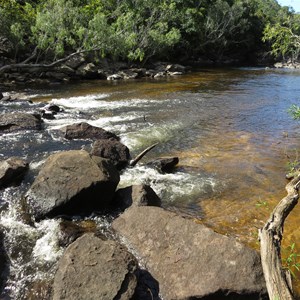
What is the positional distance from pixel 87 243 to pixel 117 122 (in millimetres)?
10442

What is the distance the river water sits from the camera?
21.3ft

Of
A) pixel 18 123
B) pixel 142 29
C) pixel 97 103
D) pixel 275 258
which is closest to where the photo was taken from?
pixel 275 258

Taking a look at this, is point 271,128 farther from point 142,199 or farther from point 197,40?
point 197,40

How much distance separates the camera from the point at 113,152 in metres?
9.93

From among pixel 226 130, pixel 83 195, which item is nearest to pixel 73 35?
pixel 226 130

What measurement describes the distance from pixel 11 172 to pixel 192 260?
5534 millimetres

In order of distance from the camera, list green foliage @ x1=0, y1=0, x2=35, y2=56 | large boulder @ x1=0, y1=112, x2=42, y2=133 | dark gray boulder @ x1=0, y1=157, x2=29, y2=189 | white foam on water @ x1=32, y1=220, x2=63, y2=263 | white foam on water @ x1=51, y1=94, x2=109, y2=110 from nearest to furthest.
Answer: white foam on water @ x1=32, y1=220, x2=63, y2=263 < dark gray boulder @ x1=0, y1=157, x2=29, y2=189 < large boulder @ x1=0, y1=112, x2=42, y2=133 < white foam on water @ x1=51, y1=94, x2=109, y2=110 < green foliage @ x1=0, y1=0, x2=35, y2=56

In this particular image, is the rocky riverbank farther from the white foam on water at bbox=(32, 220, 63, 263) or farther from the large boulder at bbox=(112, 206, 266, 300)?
the large boulder at bbox=(112, 206, 266, 300)

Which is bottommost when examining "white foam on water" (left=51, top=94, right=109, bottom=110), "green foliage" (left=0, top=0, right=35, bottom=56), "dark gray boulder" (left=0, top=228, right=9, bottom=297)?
"white foam on water" (left=51, top=94, right=109, bottom=110)

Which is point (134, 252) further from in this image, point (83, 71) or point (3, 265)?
point (83, 71)

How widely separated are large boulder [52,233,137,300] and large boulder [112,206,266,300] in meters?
0.59

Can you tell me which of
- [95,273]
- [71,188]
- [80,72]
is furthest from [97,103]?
[95,273]

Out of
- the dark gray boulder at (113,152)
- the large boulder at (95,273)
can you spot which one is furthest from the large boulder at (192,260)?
the dark gray boulder at (113,152)

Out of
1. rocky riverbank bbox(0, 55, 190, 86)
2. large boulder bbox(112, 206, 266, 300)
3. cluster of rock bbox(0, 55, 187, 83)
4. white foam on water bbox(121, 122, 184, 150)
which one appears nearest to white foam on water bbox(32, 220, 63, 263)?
large boulder bbox(112, 206, 266, 300)
